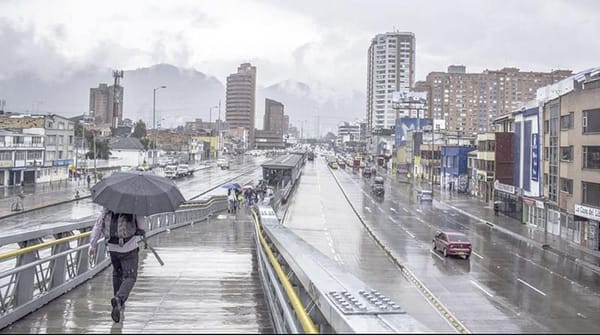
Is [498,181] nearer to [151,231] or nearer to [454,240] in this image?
[454,240]

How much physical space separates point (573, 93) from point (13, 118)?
71.6m

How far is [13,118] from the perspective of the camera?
→ 279ft

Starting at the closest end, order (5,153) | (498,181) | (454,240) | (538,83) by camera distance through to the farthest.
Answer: (454,240), (498,181), (5,153), (538,83)

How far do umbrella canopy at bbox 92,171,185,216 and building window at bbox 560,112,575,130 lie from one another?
125 feet

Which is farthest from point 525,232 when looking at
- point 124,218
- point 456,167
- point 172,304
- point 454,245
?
point 124,218

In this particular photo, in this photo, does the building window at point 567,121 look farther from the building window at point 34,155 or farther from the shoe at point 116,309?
the building window at point 34,155

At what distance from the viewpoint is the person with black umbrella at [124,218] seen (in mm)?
7621

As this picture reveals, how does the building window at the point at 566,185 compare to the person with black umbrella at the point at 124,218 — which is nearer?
the person with black umbrella at the point at 124,218

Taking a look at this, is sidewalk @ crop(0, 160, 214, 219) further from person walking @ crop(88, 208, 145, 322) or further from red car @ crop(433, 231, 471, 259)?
person walking @ crop(88, 208, 145, 322)

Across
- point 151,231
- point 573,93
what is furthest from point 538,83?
point 151,231

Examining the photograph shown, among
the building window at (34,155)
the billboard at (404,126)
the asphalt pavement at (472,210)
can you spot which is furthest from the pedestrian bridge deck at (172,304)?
the billboard at (404,126)

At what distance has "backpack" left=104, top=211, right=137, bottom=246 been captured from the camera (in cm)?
764

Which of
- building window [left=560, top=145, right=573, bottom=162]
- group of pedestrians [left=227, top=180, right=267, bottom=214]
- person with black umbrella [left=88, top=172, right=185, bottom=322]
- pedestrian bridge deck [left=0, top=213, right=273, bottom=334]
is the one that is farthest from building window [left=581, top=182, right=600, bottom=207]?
person with black umbrella [left=88, top=172, right=185, bottom=322]

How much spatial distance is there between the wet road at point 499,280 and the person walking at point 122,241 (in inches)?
445
